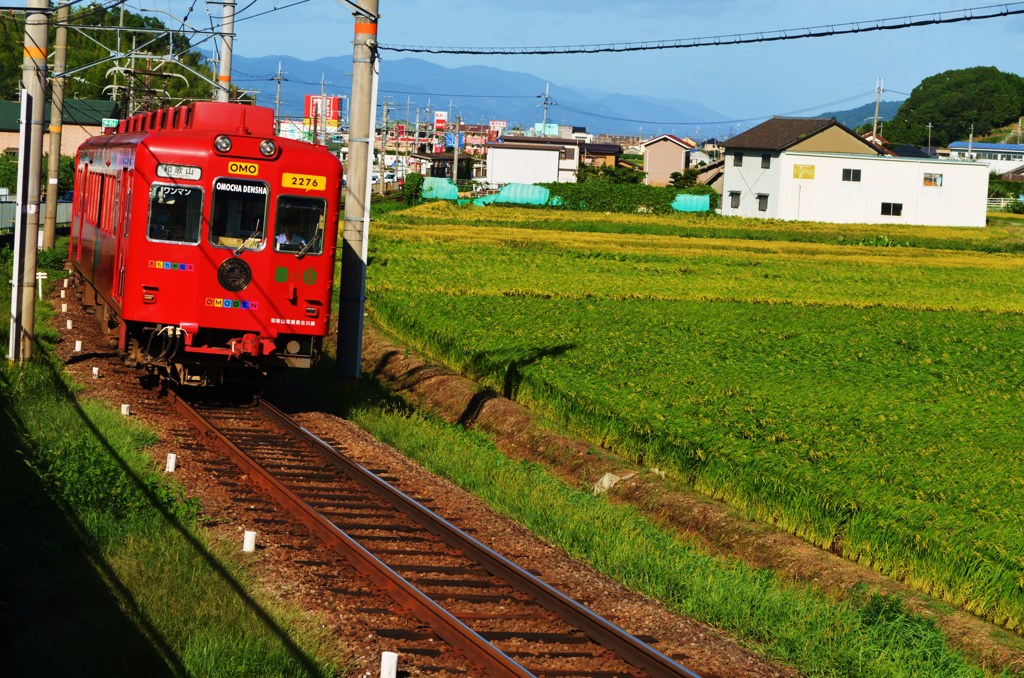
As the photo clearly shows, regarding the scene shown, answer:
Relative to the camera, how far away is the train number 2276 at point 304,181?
1490cm

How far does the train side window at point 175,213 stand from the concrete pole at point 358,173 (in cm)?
276

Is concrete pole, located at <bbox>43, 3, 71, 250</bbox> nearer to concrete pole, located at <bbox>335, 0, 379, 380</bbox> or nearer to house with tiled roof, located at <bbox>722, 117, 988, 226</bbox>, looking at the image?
concrete pole, located at <bbox>335, 0, 379, 380</bbox>

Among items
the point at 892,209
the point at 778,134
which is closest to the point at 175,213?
the point at 892,209

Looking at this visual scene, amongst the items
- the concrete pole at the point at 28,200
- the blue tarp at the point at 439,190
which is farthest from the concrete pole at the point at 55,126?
the blue tarp at the point at 439,190

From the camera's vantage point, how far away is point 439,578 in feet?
31.5

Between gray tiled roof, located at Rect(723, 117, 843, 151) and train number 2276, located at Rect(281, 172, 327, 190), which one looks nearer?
train number 2276, located at Rect(281, 172, 327, 190)

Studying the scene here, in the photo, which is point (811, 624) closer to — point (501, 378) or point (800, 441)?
point (800, 441)

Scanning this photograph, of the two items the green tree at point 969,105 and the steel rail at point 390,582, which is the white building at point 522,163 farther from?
the steel rail at point 390,582

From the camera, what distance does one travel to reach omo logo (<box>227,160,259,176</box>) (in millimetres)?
14719

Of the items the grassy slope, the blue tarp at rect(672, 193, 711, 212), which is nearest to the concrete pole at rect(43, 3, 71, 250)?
the grassy slope

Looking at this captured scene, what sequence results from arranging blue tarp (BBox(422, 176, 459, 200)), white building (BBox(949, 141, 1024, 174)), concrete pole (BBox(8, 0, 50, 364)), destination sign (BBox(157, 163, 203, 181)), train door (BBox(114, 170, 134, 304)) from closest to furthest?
destination sign (BBox(157, 163, 203, 181))
train door (BBox(114, 170, 134, 304))
concrete pole (BBox(8, 0, 50, 364))
blue tarp (BBox(422, 176, 459, 200))
white building (BBox(949, 141, 1024, 174))

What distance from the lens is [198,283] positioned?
1490cm

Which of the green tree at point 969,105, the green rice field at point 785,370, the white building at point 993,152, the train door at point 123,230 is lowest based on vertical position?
the green rice field at point 785,370

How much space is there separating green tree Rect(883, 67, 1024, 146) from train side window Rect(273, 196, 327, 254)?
163 meters
